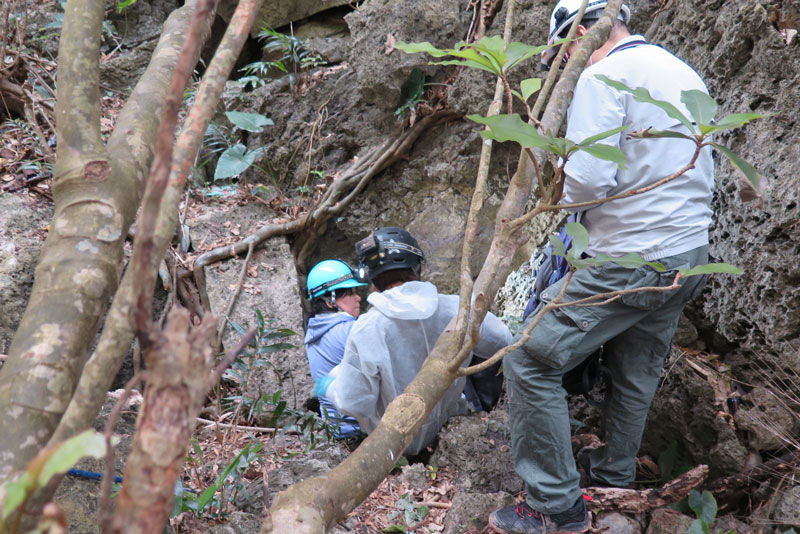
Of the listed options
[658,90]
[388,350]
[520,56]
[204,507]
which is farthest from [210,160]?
[520,56]

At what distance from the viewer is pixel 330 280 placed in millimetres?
4125

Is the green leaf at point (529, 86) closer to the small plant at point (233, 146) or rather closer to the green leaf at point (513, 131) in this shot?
the green leaf at point (513, 131)

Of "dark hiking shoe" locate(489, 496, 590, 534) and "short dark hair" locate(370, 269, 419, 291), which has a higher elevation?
"short dark hair" locate(370, 269, 419, 291)

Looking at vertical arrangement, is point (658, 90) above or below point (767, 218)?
above

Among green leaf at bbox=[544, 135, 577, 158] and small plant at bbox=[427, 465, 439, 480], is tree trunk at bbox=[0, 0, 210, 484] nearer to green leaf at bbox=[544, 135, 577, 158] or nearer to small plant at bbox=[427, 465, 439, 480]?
green leaf at bbox=[544, 135, 577, 158]

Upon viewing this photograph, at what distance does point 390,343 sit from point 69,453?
2.40 m

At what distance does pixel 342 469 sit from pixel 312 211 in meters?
4.59

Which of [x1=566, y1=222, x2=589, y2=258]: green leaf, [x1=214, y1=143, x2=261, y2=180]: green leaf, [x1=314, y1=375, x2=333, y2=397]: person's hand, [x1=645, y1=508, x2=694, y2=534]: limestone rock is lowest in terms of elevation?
[x1=314, y1=375, x2=333, y2=397]: person's hand

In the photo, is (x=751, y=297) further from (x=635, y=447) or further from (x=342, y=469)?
(x=342, y=469)

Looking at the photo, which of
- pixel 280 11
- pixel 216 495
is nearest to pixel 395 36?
pixel 280 11

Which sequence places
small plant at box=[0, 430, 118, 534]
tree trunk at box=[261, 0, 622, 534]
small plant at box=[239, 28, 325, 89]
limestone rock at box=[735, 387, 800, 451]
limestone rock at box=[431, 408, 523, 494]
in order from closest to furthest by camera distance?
1. small plant at box=[0, 430, 118, 534]
2. tree trunk at box=[261, 0, 622, 534]
3. limestone rock at box=[735, 387, 800, 451]
4. limestone rock at box=[431, 408, 523, 494]
5. small plant at box=[239, 28, 325, 89]

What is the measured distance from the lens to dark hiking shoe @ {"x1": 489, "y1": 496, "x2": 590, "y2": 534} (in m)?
2.29

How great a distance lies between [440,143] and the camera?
18.7 feet

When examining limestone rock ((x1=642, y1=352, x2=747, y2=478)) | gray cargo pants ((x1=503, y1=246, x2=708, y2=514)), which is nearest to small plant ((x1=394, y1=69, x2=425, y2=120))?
limestone rock ((x1=642, y1=352, x2=747, y2=478))
